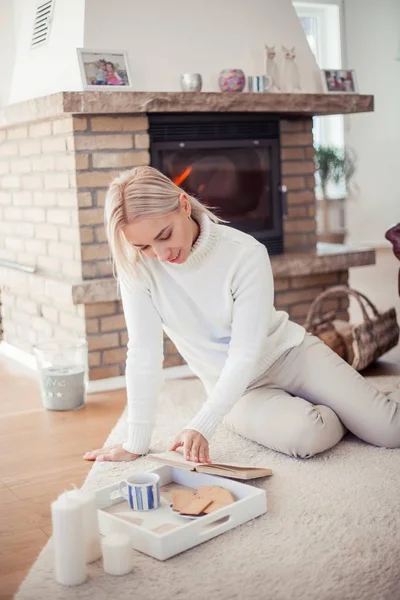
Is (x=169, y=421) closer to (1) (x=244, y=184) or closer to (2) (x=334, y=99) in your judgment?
(1) (x=244, y=184)

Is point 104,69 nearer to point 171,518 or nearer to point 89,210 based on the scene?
point 89,210

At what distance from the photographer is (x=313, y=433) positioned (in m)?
2.31

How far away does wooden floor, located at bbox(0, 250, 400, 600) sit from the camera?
75.5 inches

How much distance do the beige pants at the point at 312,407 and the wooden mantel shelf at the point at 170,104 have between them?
134 centimetres

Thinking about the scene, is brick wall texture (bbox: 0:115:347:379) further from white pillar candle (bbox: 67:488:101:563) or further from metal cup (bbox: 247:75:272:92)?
white pillar candle (bbox: 67:488:101:563)

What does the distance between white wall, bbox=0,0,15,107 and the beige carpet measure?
219cm

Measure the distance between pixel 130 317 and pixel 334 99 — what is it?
2.03 metres

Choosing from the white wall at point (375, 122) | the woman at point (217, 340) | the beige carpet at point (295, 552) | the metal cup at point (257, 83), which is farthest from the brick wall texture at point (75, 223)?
the white wall at point (375, 122)

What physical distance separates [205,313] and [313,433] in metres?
0.45

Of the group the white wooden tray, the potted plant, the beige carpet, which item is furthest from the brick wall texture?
the potted plant

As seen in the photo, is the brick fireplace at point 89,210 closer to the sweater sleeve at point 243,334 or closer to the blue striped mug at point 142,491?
the sweater sleeve at point 243,334

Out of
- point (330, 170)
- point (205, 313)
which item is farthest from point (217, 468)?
point (330, 170)

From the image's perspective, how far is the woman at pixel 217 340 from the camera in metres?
2.07

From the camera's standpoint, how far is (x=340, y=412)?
241 centimetres
